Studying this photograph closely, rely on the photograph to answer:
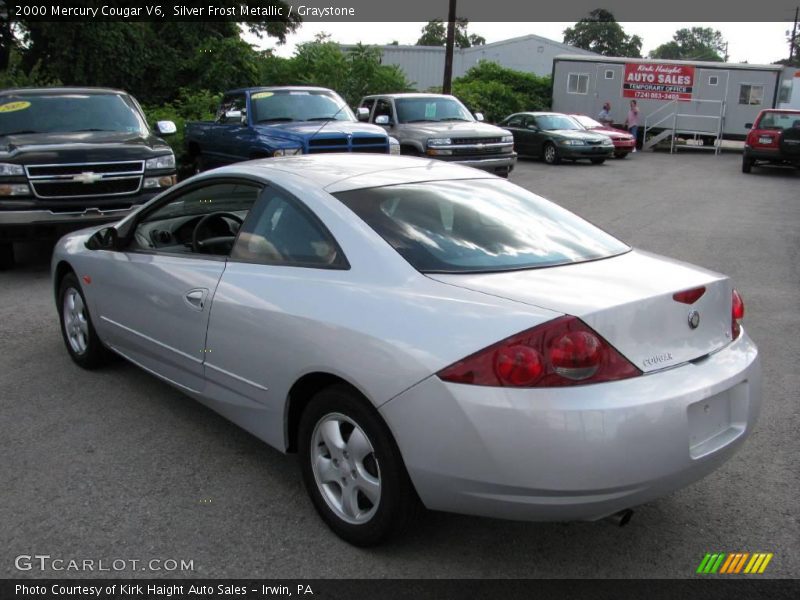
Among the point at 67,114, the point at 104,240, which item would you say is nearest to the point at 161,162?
the point at 67,114

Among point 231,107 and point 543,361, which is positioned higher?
point 231,107

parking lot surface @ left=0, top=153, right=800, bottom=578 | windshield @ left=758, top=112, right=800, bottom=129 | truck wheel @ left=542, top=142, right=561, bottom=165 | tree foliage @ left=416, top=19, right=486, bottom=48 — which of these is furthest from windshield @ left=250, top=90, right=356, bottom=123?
tree foliage @ left=416, top=19, right=486, bottom=48

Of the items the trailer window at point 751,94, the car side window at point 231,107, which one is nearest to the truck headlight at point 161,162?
the car side window at point 231,107

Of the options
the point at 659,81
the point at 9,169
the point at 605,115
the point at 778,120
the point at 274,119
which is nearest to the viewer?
→ the point at 9,169

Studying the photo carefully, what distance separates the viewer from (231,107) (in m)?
13.0

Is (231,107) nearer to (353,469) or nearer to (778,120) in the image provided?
(353,469)

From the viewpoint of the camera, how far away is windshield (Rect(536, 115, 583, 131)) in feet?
81.1

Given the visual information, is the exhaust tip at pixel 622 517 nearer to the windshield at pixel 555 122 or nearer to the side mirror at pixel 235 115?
the side mirror at pixel 235 115

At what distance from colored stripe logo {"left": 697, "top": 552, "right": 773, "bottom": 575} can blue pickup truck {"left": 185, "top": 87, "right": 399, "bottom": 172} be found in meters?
8.68

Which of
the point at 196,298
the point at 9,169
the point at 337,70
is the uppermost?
the point at 337,70

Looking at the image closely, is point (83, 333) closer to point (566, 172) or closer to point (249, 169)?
point (249, 169)

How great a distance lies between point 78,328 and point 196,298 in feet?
6.08

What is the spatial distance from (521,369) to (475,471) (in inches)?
15.5

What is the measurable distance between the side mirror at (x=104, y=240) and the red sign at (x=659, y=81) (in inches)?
1183
